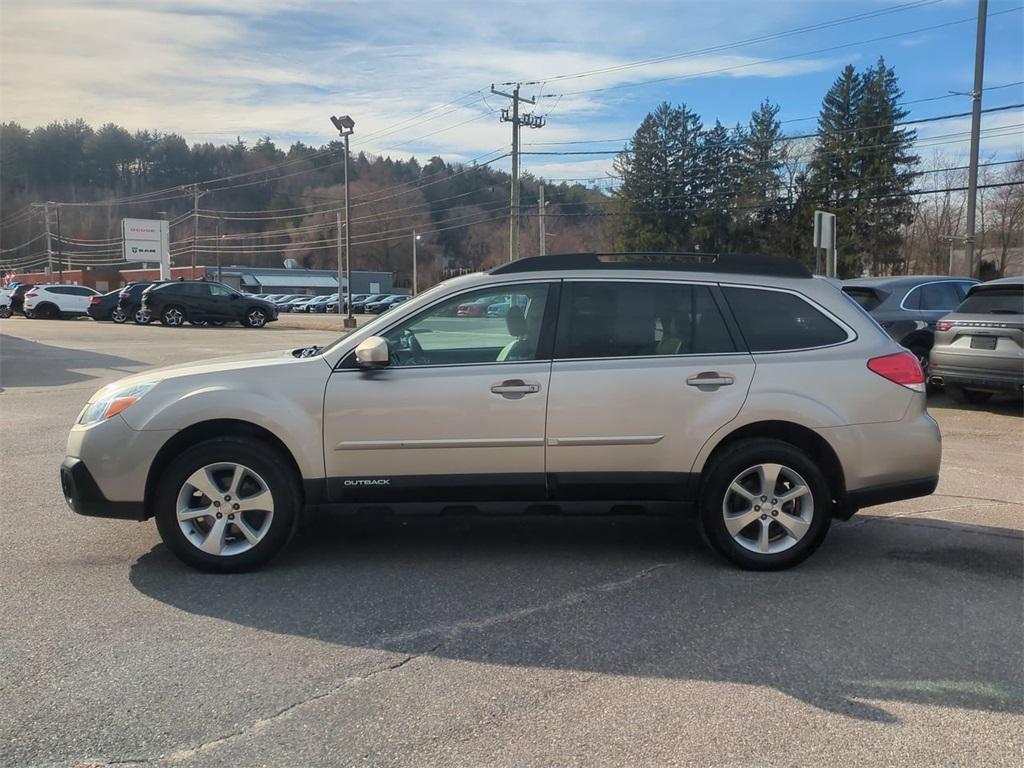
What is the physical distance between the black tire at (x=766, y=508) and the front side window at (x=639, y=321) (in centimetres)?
61

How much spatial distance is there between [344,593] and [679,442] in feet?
6.70

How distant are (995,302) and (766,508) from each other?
747 centimetres

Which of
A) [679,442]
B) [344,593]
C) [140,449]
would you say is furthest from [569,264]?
[140,449]

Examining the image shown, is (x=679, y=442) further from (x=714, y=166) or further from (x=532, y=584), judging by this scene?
(x=714, y=166)

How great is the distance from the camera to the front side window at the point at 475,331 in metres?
4.74

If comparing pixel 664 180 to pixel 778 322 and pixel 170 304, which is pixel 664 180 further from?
pixel 778 322

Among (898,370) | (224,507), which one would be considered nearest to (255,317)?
(224,507)

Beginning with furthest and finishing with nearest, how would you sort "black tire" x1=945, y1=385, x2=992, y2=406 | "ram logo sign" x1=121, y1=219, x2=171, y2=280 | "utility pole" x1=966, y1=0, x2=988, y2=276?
"ram logo sign" x1=121, y1=219, x2=171, y2=280
"utility pole" x1=966, y1=0, x2=988, y2=276
"black tire" x1=945, y1=385, x2=992, y2=406

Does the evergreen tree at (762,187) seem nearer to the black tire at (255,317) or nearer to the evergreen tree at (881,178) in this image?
the evergreen tree at (881,178)

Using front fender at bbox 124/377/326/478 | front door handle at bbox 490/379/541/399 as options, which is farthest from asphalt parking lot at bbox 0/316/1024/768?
front door handle at bbox 490/379/541/399

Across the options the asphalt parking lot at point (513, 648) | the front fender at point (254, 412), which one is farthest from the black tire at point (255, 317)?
the front fender at point (254, 412)

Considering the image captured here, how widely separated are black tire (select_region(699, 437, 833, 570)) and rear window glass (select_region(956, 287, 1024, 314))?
7.03 meters

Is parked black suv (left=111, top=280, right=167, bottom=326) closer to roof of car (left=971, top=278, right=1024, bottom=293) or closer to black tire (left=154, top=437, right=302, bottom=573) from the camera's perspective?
roof of car (left=971, top=278, right=1024, bottom=293)

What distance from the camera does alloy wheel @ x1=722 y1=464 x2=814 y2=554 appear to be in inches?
184
